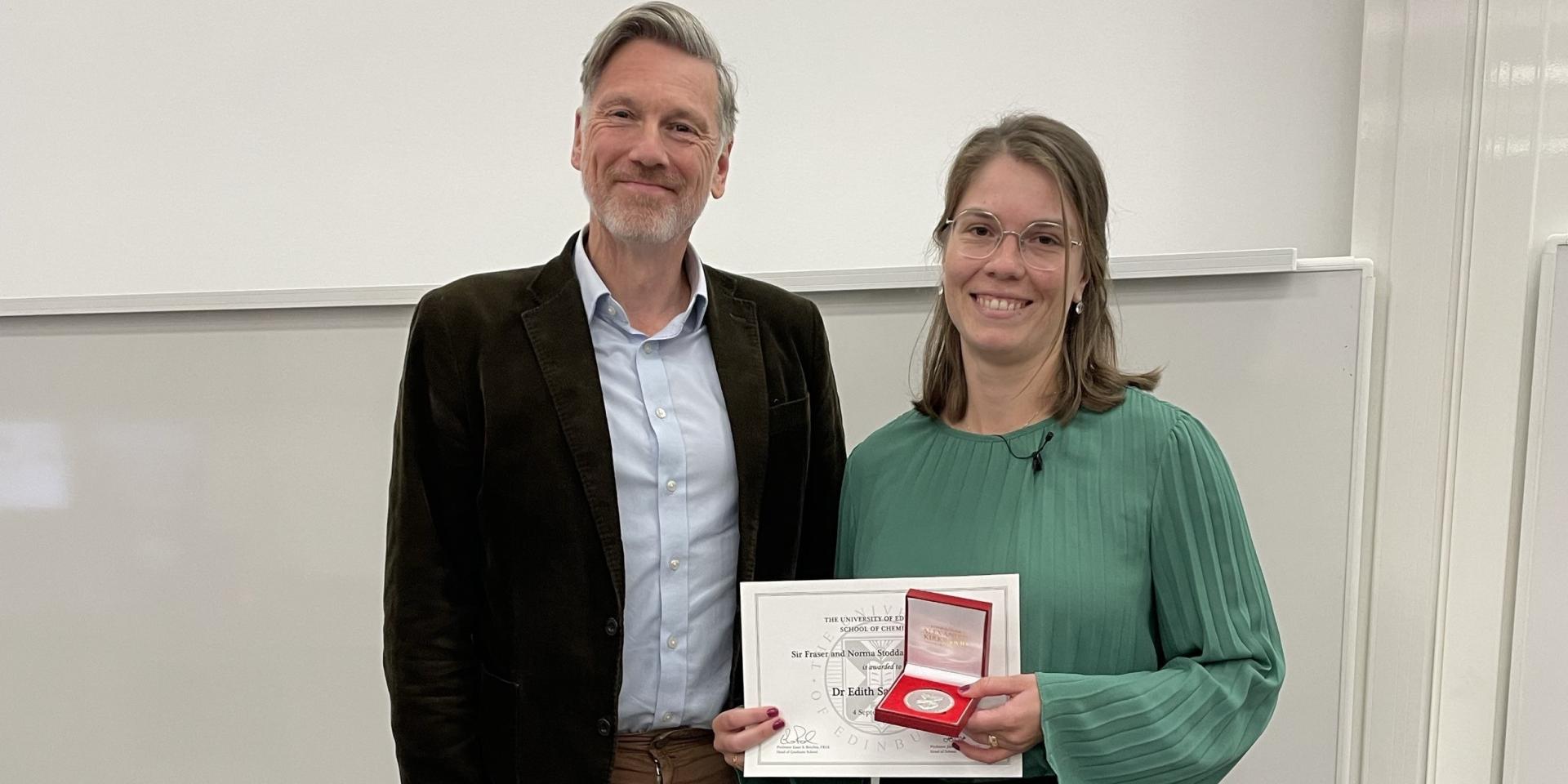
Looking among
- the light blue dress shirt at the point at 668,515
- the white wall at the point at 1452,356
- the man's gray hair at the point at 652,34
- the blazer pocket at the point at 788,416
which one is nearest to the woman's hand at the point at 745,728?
the light blue dress shirt at the point at 668,515

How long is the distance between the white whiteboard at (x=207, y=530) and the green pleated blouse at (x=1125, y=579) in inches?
42.3

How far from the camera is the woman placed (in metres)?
1.35

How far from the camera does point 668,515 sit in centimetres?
158

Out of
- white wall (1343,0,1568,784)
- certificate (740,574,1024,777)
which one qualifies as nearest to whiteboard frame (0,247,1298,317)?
white wall (1343,0,1568,784)

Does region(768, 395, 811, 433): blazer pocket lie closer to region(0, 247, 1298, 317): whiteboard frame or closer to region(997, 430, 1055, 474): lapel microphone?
region(997, 430, 1055, 474): lapel microphone

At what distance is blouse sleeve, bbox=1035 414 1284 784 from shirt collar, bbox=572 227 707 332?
27.9 inches

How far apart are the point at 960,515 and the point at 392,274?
2.15 m

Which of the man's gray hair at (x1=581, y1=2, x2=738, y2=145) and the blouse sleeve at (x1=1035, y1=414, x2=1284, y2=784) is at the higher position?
the man's gray hair at (x1=581, y1=2, x2=738, y2=145)

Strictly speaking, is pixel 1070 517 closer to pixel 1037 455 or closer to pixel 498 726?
pixel 1037 455

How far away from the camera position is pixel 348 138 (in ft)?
10.3

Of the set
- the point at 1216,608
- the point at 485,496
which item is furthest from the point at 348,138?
the point at 1216,608

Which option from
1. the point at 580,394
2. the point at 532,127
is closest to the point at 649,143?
the point at 580,394

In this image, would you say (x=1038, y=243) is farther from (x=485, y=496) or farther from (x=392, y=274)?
(x=392, y=274)

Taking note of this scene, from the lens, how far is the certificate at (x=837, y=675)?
4.54ft
